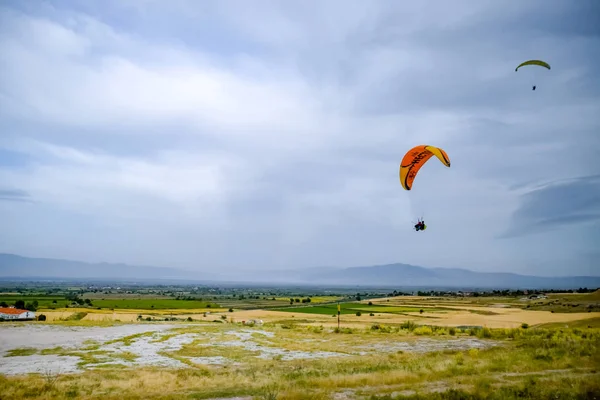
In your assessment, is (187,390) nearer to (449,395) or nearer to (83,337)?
(449,395)

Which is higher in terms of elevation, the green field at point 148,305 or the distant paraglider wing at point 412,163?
the distant paraglider wing at point 412,163

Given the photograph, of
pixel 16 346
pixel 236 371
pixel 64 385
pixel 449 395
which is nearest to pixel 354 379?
pixel 449 395

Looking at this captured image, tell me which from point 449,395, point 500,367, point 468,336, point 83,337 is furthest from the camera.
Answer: point 468,336

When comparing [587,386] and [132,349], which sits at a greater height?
[587,386]

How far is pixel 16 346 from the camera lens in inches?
1149

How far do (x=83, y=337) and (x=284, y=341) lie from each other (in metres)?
18.0

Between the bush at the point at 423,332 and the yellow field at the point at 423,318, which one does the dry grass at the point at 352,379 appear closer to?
the bush at the point at 423,332

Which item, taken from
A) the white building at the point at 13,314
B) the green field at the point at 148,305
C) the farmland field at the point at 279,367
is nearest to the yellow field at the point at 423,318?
the white building at the point at 13,314

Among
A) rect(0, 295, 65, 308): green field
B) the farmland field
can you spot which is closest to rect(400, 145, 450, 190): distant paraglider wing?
the farmland field

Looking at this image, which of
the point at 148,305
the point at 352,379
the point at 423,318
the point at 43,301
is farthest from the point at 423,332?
the point at 43,301

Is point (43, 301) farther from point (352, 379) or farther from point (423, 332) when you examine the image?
point (352, 379)

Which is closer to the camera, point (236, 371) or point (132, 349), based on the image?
point (236, 371)

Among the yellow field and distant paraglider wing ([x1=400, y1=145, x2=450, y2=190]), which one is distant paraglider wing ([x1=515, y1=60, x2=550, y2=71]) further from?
the yellow field

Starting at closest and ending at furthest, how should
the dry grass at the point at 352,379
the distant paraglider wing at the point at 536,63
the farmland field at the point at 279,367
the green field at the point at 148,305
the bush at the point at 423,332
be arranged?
1. the dry grass at the point at 352,379
2. the farmland field at the point at 279,367
3. the distant paraglider wing at the point at 536,63
4. the bush at the point at 423,332
5. the green field at the point at 148,305
